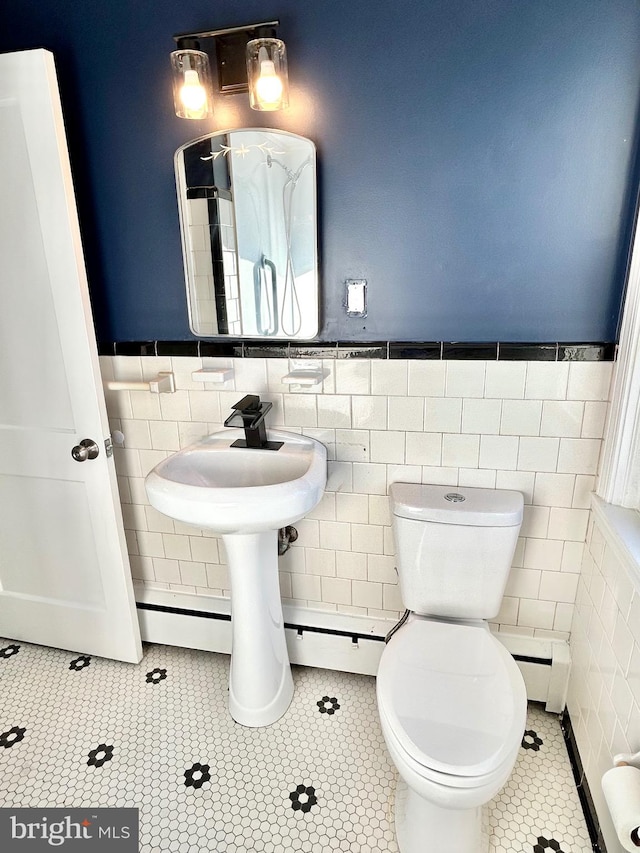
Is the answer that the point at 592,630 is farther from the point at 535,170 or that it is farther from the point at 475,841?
the point at 535,170

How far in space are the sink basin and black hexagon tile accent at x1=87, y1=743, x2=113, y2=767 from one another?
89 centimetres

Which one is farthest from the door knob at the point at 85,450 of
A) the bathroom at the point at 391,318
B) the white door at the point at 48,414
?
the bathroom at the point at 391,318

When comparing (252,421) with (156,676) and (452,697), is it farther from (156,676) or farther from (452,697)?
(156,676)

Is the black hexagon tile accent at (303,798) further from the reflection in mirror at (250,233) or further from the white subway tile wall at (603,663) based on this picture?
the reflection in mirror at (250,233)

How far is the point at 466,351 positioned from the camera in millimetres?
1470

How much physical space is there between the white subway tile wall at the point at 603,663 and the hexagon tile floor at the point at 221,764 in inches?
6.8

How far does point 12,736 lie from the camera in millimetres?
1672

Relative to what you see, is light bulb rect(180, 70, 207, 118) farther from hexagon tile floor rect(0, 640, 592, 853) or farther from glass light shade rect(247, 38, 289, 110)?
hexagon tile floor rect(0, 640, 592, 853)

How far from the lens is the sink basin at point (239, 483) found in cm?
128

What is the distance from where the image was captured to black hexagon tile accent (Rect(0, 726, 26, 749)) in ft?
5.40

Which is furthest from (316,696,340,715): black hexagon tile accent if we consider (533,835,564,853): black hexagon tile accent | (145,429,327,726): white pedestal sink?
(533,835,564,853): black hexagon tile accent

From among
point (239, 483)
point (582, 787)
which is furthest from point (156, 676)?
point (582, 787)

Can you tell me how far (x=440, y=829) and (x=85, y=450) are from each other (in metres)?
1.45

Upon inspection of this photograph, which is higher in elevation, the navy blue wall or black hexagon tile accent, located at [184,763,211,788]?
the navy blue wall
